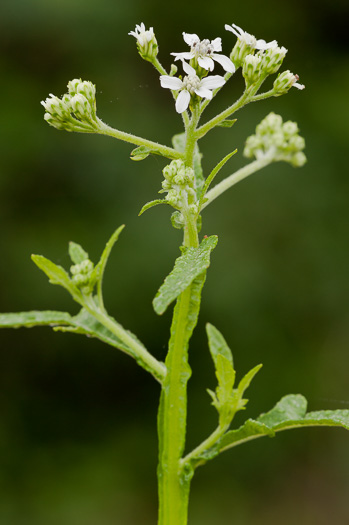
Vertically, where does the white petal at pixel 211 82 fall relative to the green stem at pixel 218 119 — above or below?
above

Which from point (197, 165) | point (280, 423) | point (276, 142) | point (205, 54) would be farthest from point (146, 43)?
point (280, 423)

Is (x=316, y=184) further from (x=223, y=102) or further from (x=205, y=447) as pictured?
(x=205, y=447)

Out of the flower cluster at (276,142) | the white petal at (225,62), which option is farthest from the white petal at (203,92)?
the flower cluster at (276,142)

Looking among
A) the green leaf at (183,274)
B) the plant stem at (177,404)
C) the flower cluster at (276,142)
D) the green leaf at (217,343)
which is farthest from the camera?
the flower cluster at (276,142)

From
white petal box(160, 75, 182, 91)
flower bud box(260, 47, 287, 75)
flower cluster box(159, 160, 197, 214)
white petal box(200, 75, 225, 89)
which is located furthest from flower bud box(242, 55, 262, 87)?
flower cluster box(159, 160, 197, 214)

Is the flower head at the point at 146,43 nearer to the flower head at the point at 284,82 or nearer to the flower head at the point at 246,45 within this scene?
the flower head at the point at 246,45

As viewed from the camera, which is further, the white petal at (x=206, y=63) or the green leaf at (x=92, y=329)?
the green leaf at (x=92, y=329)
